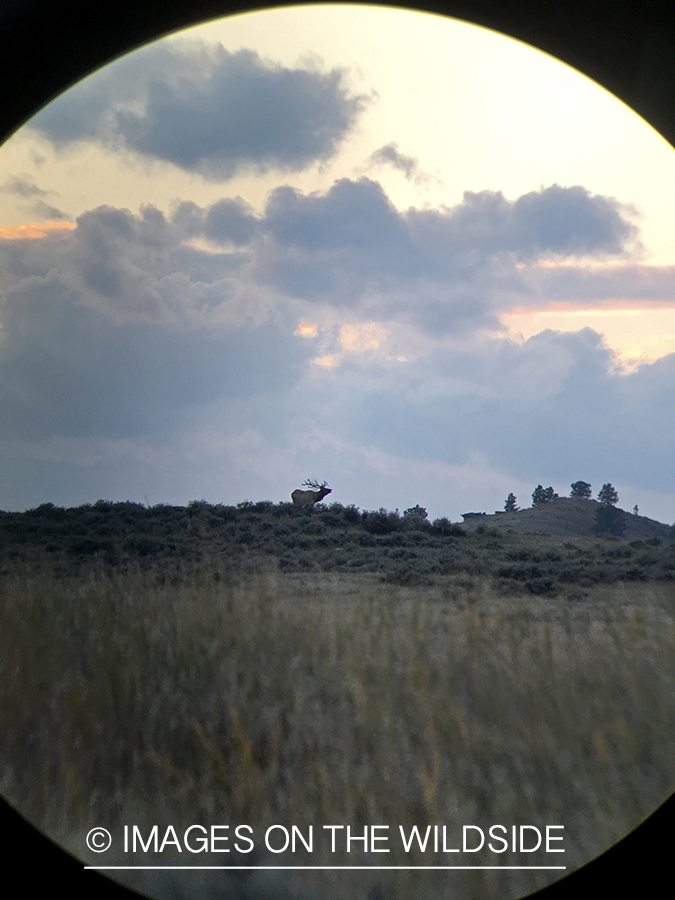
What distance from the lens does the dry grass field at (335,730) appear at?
106 inches

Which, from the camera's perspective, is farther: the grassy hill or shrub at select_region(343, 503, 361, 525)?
shrub at select_region(343, 503, 361, 525)

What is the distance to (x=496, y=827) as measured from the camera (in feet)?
8.88

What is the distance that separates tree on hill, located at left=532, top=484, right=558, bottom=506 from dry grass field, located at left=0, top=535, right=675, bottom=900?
3192 cm

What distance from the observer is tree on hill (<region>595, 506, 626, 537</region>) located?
30359mm

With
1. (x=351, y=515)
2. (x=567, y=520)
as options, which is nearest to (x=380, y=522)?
(x=351, y=515)

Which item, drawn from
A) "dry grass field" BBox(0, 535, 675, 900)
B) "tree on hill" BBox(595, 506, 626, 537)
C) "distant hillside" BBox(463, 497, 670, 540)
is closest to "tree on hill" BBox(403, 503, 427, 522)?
"distant hillside" BBox(463, 497, 670, 540)

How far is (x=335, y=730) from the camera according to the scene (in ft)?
10.5

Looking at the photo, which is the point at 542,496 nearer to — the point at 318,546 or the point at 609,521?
the point at 609,521

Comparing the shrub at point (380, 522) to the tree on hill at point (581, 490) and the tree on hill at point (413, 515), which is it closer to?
the tree on hill at point (413, 515)

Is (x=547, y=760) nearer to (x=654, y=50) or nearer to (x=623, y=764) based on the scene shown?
(x=623, y=764)

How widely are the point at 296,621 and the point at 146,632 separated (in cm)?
97

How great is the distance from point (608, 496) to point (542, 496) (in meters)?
3.33

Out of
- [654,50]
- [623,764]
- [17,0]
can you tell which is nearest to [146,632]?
[623,764]

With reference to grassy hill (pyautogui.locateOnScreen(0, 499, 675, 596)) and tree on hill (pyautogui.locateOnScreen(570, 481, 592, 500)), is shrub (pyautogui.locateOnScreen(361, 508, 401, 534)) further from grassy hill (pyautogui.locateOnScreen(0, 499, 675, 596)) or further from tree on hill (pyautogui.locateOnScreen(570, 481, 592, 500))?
tree on hill (pyautogui.locateOnScreen(570, 481, 592, 500))
